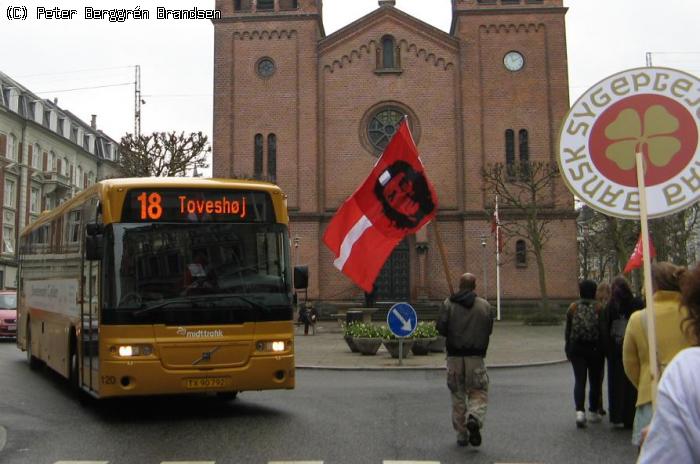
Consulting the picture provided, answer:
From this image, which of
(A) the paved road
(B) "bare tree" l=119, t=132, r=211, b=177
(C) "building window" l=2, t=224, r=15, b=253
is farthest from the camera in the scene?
(C) "building window" l=2, t=224, r=15, b=253

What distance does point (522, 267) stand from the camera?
116ft

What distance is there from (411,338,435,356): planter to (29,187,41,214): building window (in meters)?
45.0

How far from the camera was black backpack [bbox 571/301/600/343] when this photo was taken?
349 inches

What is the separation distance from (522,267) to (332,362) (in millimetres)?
20464

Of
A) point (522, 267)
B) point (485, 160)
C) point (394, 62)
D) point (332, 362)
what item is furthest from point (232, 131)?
point (332, 362)

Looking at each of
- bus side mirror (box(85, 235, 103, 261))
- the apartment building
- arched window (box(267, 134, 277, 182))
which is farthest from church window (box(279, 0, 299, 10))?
bus side mirror (box(85, 235, 103, 261))

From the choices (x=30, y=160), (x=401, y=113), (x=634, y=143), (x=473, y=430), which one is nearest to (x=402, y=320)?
(x=473, y=430)

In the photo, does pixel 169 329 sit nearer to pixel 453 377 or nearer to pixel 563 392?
pixel 453 377

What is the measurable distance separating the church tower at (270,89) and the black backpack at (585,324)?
27.8 metres

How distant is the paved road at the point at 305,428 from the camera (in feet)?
23.7

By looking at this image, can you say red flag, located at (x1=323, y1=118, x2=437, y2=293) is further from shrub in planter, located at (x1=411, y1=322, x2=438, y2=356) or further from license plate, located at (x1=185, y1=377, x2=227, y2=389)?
shrub in planter, located at (x1=411, y1=322, x2=438, y2=356)

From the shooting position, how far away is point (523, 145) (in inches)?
1415

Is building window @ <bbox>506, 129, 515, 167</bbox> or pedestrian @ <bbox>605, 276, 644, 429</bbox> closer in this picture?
pedestrian @ <bbox>605, 276, 644, 429</bbox>

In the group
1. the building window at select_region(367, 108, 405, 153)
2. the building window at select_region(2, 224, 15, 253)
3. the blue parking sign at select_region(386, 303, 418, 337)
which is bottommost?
the blue parking sign at select_region(386, 303, 418, 337)
